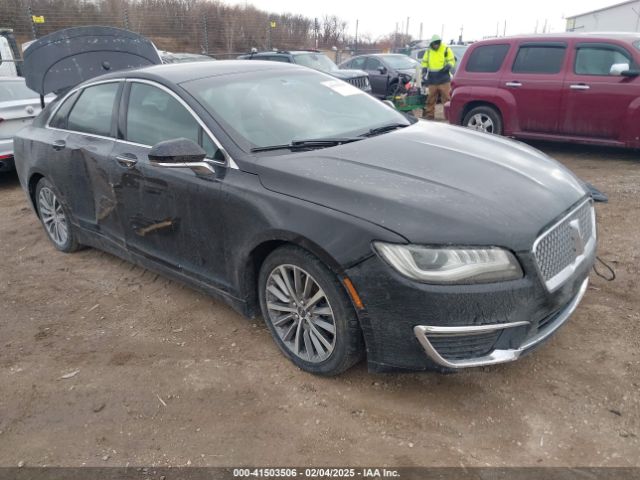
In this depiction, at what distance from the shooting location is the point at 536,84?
293 inches

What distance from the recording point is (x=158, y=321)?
3611mm

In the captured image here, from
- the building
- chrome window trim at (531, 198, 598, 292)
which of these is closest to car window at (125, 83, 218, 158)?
chrome window trim at (531, 198, 598, 292)

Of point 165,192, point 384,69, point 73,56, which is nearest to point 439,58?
point 384,69

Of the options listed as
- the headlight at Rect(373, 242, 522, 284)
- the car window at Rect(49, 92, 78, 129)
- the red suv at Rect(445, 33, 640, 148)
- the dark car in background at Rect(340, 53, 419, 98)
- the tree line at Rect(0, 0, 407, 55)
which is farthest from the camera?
the tree line at Rect(0, 0, 407, 55)

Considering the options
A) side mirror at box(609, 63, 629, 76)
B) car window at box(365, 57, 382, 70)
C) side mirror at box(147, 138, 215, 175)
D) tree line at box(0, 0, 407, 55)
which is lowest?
side mirror at box(147, 138, 215, 175)

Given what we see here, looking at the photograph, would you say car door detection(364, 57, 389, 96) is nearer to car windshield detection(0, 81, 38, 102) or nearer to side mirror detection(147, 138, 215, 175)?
car windshield detection(0, 81, 38, 102)

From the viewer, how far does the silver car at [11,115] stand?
6.85 meters

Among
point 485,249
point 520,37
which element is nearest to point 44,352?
point 485,249

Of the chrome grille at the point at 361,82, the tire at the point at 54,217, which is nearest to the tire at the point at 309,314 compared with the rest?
the tire at the point at 54,217

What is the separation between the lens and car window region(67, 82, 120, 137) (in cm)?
386

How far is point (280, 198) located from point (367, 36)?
38244 millimetres

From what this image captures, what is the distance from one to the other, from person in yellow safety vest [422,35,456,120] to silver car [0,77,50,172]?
730 centimetres

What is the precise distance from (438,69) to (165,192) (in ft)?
28.3

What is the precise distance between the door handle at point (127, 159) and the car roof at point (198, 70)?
55 centimetres
